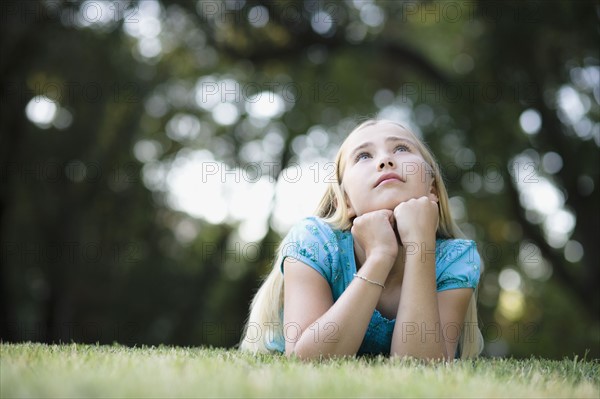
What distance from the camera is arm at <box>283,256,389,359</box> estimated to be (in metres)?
2.86

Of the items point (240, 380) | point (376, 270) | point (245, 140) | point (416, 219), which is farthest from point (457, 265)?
point (245, 140)

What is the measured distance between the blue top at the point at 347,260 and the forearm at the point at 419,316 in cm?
38

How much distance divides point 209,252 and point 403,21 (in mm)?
7898

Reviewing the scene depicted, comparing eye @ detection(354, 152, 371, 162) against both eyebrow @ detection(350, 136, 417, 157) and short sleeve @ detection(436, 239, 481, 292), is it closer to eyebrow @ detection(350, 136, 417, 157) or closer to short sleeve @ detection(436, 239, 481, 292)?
eyebrow @ detection(350, 136, 417, 157)

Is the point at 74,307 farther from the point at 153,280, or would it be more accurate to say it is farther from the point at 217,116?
the point at 217,116

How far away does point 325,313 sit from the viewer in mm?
3033

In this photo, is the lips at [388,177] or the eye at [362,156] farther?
the eye at [362,156]

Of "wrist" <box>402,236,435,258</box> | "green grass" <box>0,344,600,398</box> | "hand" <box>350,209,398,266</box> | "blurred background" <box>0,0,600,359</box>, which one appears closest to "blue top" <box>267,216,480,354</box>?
"hand" <box>350,209,398,266</box>

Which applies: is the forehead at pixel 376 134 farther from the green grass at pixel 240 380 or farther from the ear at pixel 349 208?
the green grass at pixel 240 380

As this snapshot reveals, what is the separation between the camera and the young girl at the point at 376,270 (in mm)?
2984

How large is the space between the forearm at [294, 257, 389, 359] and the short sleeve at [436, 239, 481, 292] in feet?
1.91

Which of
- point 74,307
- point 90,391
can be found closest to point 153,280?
point 74,307

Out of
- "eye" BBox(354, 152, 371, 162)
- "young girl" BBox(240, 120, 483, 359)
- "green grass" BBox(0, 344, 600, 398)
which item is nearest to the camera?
"green grass" BBox(0, 344, 600, 398)

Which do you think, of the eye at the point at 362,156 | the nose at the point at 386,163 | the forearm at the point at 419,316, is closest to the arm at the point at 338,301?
the forearm at the point at 419,316
